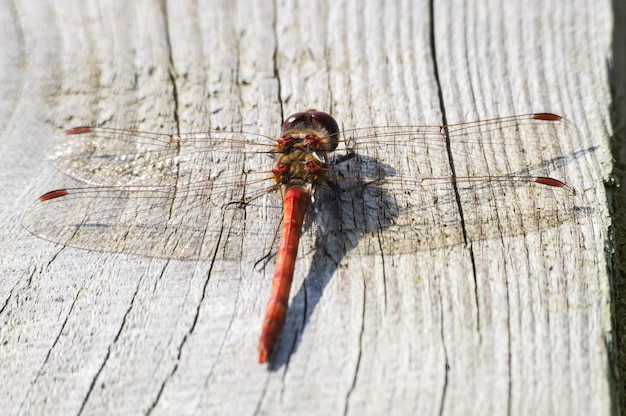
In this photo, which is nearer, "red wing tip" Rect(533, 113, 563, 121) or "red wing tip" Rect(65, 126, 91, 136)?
"red wing tip" Rect(533, 113, 563, 121)

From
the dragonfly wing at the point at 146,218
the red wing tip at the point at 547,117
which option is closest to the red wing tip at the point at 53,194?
the dragonfly wing at the point at 146,218

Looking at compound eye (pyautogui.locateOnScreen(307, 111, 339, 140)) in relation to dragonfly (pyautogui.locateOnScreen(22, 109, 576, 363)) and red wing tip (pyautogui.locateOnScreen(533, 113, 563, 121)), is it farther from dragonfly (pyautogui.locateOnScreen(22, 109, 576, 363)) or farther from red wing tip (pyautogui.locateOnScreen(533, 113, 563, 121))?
red wing tip (pyautogui.locateOnScreen(533, 113, 563, 121))

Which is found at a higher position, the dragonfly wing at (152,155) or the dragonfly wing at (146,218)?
the dragonfly wing at (152,155)

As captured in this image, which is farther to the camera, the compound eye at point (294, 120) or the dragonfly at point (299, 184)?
the compound eye at point (294, 120)

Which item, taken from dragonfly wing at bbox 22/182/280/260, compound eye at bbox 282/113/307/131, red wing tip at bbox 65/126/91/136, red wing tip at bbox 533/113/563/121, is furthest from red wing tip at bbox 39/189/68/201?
red wing tip at bbox 533/113/563/121

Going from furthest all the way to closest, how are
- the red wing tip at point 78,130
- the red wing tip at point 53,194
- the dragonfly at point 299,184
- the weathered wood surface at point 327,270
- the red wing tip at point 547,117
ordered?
1. the red wing tip at point 78,130
2. the red wing tip at point 547,117
3. the red wing tip at point 53,194
4. the dragonfly at point 299,184
5. the weathered wood surface at point 327,270

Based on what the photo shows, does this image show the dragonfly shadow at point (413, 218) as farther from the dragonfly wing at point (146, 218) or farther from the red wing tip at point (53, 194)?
the red wing tip at point (53, 194)
